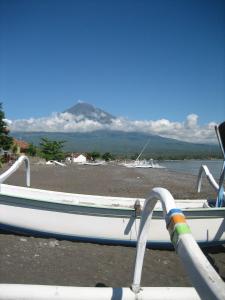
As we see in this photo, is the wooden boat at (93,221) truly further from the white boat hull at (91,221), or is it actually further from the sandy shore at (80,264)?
the sandy shore at (80,264)

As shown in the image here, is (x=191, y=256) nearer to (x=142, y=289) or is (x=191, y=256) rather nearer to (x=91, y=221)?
(x=142, y=289)

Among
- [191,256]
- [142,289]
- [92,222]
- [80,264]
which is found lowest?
[80,264]

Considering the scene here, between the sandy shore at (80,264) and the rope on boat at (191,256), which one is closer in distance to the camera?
the rope on boat at (191,256)

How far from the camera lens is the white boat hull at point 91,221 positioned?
6031 mm

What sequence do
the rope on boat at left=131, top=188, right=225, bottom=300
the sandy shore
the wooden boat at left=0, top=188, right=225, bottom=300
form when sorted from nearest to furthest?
1. the rope on boat at left=131, top=188, right=225, bottom=300
2. the wooden boat at left=0, top=188, right=225, bottom=300
3. the sandy shore

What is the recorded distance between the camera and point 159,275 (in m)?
5.14

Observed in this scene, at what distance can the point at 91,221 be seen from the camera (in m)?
6.18

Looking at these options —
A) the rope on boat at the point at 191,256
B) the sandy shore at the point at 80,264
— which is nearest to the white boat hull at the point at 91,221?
the sandy shore at the point at 80,264

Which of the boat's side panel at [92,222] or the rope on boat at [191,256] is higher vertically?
the rope on boat at [191,256]

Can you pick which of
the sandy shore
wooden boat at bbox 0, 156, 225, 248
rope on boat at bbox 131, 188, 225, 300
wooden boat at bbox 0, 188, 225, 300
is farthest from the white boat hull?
rope on boat at bbox 131, 188, 225, 300

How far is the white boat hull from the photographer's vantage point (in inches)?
237

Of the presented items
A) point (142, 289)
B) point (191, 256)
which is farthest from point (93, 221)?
point (191, 256)

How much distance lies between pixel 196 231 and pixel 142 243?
3.66 m

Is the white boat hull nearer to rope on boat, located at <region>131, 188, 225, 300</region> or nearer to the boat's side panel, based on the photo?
the boat's side panel
